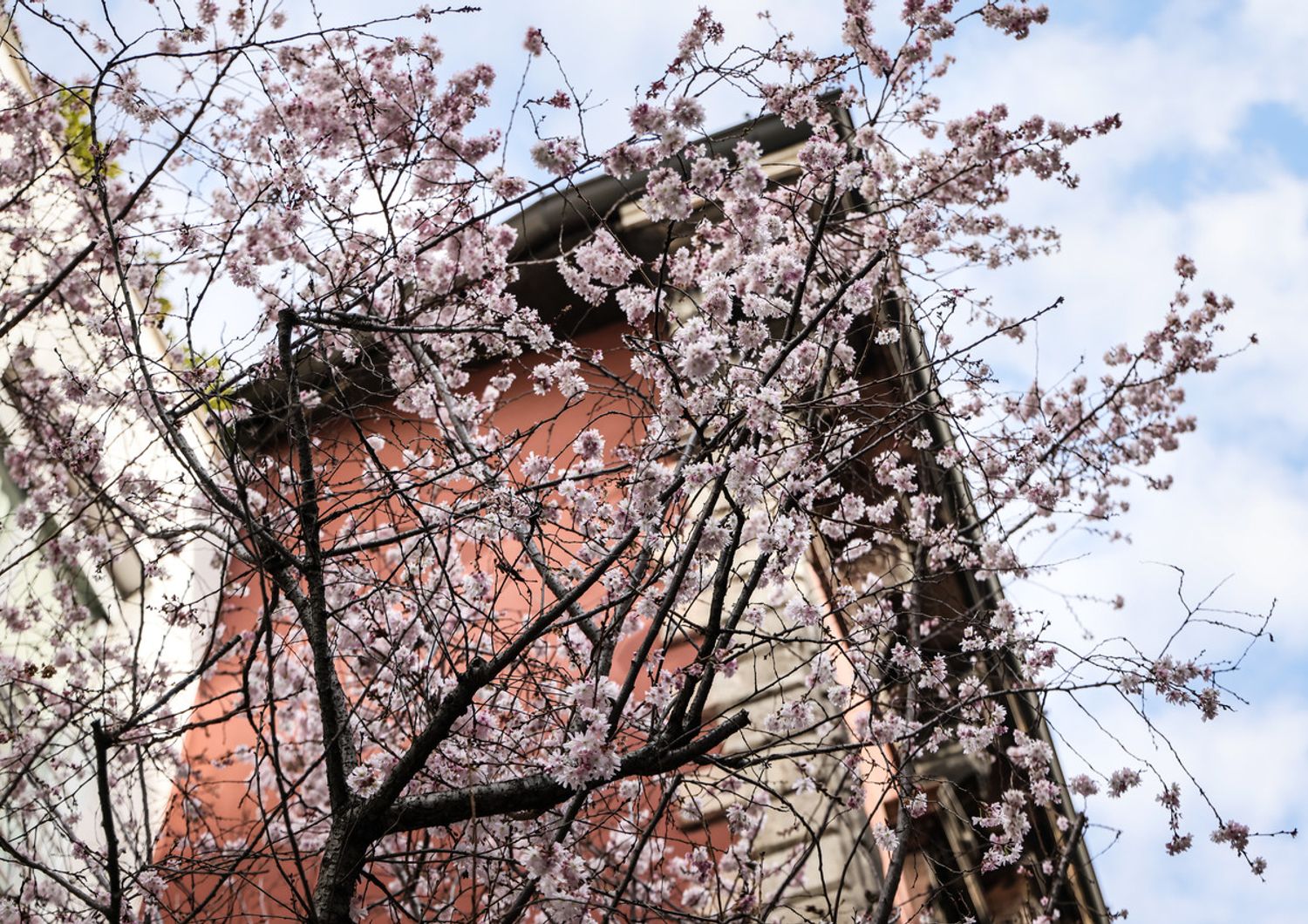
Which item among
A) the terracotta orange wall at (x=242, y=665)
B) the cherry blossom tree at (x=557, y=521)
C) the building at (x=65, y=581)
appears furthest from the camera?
the terracotta orange wall at (x=242, y=665)

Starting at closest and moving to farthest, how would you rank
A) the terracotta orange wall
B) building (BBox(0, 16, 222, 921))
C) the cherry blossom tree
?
the cherry blossom tree, building (BBox(0, 16, 222, 921)), the terracotta orange wall

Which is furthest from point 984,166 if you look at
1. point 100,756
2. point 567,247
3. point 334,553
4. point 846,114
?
point 100,756

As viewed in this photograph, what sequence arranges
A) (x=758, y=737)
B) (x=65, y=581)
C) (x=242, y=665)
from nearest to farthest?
(x=758, y=737)
(x=242, y=665)
(x=65, y=581)

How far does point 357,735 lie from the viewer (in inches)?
216

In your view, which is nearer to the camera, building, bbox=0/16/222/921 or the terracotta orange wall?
building, bbox=0/16/222/921

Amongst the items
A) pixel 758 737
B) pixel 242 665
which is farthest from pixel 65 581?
pixel 758 737

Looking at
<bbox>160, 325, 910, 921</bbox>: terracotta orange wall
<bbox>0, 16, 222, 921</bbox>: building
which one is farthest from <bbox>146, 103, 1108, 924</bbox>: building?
<bbox>0, 16, 222, 921</bbox>: building

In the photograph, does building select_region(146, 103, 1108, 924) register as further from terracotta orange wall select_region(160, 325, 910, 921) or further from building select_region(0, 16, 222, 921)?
building select_region(0, 16, 222, 921)

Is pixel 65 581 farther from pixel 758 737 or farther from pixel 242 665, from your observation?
pixel 758 737

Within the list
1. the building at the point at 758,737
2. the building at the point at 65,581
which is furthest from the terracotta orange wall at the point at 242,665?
the building at the point at 65,581

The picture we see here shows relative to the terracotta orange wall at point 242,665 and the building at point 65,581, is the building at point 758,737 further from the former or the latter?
the building at point 65,581

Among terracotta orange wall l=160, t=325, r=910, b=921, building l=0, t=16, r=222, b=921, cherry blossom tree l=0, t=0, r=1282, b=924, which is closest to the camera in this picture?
cherry blossom tree l=0, t=0, r=1282, b=924

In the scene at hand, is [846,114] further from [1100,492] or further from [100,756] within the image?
[100,756]

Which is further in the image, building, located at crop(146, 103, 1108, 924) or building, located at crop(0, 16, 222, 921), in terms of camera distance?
building, located at crop(0, 16, 222, 921)
